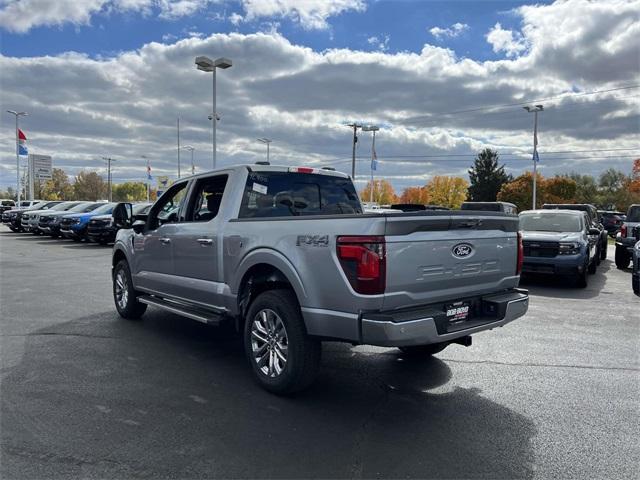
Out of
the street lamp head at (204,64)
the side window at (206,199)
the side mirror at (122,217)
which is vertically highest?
the street lamp head at (204,64)

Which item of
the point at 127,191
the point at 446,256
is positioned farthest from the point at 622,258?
the point at 127,191

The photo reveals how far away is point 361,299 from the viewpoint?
3.76m

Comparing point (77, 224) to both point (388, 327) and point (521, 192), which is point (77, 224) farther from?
point (521, 192)

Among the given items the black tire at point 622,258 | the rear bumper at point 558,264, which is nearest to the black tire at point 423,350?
the rear bumper at point 558,264

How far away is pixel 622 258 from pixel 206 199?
13.8 metres

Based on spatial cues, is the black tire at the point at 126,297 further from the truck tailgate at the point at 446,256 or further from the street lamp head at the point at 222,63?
the street lamp head at the point at 222,63

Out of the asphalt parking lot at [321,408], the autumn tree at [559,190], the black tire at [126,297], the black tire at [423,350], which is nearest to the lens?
the asphalt parking lot at [321,408]

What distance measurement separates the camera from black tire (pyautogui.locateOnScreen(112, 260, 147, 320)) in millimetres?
7141

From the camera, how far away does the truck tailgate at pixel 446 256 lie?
3.83 meters

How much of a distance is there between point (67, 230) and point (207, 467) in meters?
21.8

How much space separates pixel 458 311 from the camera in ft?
13.9

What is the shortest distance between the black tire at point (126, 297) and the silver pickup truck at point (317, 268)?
3.43ft

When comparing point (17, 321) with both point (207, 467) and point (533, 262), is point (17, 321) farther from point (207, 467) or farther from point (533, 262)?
point (533, 262)

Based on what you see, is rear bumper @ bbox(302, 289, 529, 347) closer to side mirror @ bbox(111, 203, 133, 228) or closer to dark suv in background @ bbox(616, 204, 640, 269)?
side mirror @ bbox(111, 203, 133, 228)
